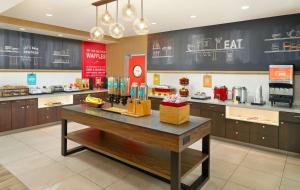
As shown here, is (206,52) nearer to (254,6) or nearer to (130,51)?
(254,6)

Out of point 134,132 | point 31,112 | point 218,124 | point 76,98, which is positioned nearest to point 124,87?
point 134,132

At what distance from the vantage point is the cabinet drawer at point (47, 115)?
17.7 feet

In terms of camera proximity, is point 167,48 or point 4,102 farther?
point 167,48

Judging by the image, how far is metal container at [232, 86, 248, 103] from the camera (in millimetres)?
4539

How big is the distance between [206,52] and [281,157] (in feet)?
9.67

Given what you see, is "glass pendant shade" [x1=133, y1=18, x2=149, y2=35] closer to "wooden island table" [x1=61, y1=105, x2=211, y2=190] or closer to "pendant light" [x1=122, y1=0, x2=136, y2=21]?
"pendant light" [x1=122, y1=0, x2=136, y2=21]

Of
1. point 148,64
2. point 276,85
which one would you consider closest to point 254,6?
point 276,85

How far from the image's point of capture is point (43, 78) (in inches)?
235

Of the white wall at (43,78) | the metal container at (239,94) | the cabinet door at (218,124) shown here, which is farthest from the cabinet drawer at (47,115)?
the metal container at (239,94)

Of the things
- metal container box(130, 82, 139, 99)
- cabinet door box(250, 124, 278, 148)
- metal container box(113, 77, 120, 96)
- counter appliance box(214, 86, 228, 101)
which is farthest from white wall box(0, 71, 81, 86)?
cabinet door box(250, 124, 278, 148)

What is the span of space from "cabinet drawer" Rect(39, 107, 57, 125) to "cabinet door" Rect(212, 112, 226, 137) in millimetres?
4364

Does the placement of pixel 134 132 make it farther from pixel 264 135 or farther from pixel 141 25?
pixel 264 135

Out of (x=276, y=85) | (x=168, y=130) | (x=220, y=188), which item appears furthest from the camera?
(x=276, y=85)

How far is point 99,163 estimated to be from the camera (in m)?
3.43
